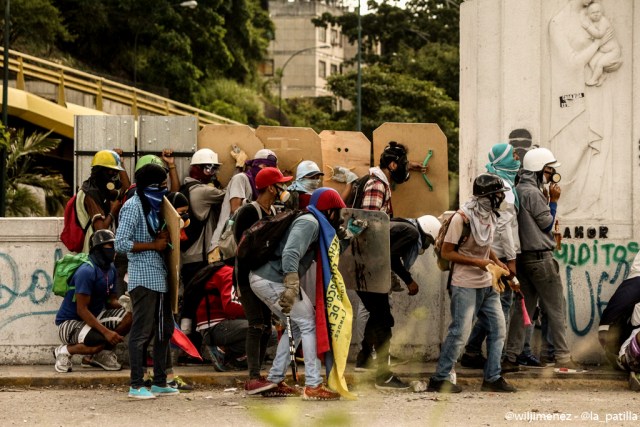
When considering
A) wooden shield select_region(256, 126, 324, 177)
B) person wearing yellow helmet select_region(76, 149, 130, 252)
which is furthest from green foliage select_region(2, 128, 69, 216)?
person wearing yellow helmet select_region(76, 149, 130, 252)

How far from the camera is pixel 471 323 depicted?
9727mm

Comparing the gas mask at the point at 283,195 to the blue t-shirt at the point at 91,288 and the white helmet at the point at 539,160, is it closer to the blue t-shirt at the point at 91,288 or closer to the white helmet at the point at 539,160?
the blue t-shirt at the point at 91,288

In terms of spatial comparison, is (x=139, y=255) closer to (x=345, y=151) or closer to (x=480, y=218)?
(x=480, y=218)

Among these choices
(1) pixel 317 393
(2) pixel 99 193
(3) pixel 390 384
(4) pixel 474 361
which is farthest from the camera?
(4) pixel 474 361

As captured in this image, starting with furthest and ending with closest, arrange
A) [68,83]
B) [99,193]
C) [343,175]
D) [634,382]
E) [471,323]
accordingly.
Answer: [68,83]
[343,175]
[99,193]
[634,382]
[471,323]

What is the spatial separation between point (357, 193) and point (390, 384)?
1.70m

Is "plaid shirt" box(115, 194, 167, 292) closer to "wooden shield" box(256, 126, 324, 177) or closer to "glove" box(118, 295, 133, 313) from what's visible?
"glove" box(118, 295, 133, 313)

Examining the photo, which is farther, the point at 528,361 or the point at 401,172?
the point at 401,172

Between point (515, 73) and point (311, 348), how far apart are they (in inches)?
148

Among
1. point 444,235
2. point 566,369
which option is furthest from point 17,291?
point 566,369

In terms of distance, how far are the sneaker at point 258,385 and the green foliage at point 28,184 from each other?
49.4ft

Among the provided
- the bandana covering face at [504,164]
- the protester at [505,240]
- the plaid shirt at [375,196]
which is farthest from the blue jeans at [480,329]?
the plaid shirt at [375,196]

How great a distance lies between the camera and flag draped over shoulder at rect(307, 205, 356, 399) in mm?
9219

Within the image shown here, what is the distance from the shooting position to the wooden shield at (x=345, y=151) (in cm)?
1193
